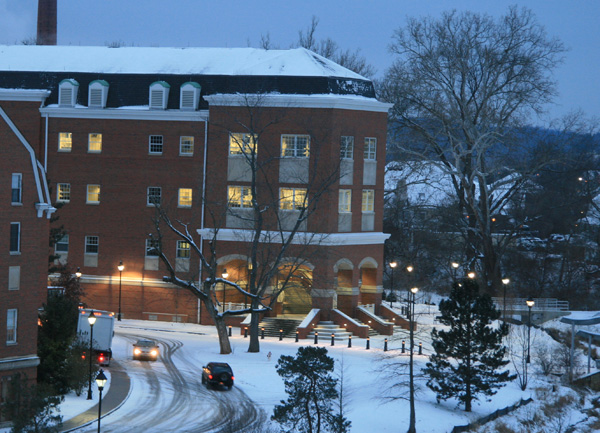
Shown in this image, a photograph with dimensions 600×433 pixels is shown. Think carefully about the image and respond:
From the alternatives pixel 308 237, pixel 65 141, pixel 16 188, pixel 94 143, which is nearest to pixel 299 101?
pixel 308 237

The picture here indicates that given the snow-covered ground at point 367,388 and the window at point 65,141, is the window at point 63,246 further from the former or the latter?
the snow-covered ground at point 367,388

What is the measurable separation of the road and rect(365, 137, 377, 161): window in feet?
60.1

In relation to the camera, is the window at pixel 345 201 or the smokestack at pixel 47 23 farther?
the smokestack at pixel 47 23

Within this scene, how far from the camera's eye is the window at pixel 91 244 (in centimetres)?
5944

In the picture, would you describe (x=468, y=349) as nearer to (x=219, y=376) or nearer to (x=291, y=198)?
(x=219, y=376)

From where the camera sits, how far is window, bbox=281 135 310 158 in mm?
54688

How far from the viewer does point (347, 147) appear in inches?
2176

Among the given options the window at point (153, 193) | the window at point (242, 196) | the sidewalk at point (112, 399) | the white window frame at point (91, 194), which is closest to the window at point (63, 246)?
the white window frame at point (91, 194)

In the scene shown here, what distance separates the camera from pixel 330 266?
5466 centimetres

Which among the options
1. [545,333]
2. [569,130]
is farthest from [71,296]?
[569,130]

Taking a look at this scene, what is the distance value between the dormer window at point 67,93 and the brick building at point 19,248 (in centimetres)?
2376

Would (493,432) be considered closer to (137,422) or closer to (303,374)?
(303,374)

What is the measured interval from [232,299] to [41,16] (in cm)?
3061

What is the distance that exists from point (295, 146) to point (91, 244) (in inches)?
605
